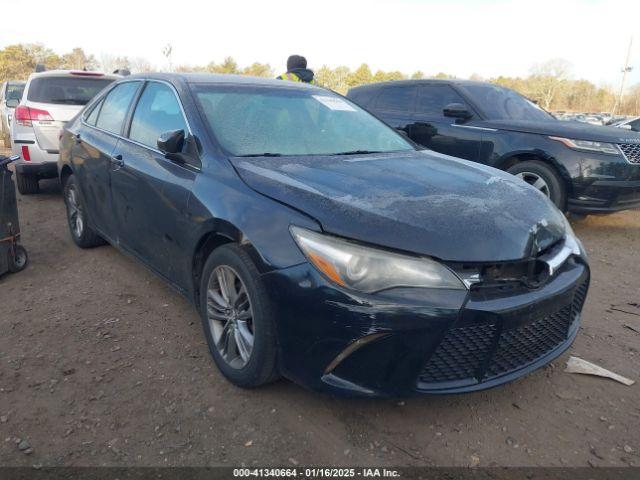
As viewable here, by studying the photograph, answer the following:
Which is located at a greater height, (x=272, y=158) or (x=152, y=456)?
(x=272, y=158)

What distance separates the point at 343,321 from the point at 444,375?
0.50 meters

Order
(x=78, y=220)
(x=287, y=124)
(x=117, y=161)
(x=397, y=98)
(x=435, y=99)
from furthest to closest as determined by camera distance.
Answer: (x=397, y=98) → (x=435, y=99) → (x=78, y=220) → (x=117, y=161) → (x=287, y=124)

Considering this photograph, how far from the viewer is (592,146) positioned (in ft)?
17.4

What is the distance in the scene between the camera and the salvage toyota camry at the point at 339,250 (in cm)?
196

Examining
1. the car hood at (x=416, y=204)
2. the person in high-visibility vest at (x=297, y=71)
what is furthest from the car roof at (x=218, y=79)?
the person in high-visibility vest at (x=297, y=71)

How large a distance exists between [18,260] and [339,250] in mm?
3343

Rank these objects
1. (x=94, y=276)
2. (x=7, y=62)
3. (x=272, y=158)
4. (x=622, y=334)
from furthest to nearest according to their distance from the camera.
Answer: (x=7, y=62), (x=94, y=276), (x=622, y=334), (x=272, y=158)

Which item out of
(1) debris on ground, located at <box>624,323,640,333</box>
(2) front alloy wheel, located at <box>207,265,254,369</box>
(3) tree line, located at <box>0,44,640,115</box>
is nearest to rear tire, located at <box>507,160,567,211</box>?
(1) debris on ground, located at <box>624,323,640,333</box>

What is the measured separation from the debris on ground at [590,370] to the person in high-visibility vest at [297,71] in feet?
16.6

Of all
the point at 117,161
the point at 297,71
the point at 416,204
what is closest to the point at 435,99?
the point at 297,71

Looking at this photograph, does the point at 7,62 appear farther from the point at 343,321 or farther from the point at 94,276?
the point at 343,321

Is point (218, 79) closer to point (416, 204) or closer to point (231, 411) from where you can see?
point (416, 204)

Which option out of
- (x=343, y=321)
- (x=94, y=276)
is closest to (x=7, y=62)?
(x=94, y=276)

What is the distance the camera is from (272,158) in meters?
2.75
